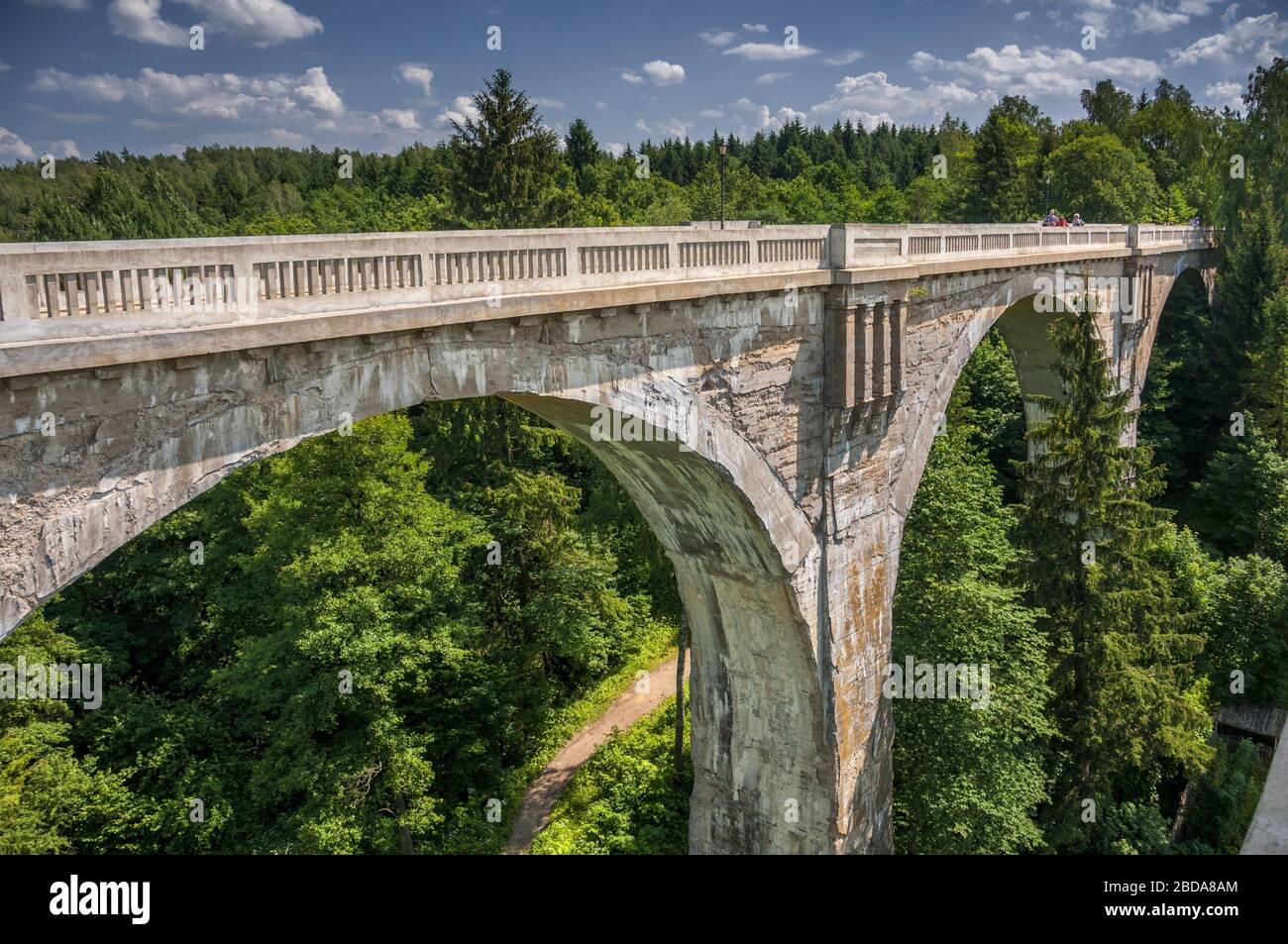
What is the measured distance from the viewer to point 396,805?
739 inches

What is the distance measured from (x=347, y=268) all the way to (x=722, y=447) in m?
5.40

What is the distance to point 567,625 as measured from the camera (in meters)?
22.2

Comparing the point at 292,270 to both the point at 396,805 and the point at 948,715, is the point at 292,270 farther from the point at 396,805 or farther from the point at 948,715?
the point at 396,805

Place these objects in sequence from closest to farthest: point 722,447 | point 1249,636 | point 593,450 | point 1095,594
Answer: point 722,447
point 593,450
point 1095,594
point 1249,636

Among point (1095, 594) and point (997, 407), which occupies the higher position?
point (997, 407)

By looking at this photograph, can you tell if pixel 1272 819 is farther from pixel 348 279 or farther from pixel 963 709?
pixel 348 279

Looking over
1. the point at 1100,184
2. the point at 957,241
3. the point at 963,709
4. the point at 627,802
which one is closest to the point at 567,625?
the point at 627,802

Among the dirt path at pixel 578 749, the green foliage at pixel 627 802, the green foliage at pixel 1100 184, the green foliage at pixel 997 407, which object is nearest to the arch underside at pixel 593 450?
the green foliage at pixel 627 802

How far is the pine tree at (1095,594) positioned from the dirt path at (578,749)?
7860 millimetres

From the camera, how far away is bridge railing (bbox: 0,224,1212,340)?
20.5 feet

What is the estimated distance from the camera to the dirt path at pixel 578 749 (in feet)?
66.3

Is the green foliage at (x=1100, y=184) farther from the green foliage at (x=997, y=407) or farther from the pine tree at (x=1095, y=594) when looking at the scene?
the pine tree at (x=1095, y=594)

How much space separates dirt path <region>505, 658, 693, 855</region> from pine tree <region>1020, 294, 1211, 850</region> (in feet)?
25.8

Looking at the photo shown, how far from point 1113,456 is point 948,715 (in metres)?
5.31
